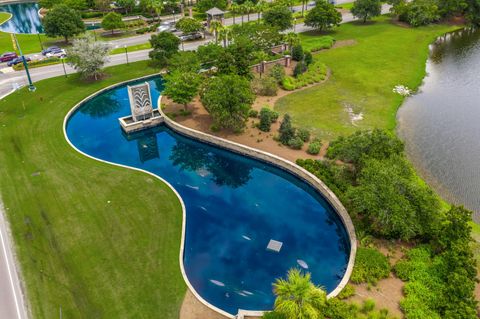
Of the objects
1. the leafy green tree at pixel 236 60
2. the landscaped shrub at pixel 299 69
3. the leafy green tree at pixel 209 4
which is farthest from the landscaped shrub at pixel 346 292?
the leafy green tree at pixel 209 4

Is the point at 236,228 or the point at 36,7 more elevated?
the point at 36,7

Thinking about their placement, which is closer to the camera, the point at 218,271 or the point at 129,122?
the point at 218,271

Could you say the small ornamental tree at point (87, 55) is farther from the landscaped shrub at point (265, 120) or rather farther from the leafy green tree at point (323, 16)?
the leafy green tree at point (323, 16)

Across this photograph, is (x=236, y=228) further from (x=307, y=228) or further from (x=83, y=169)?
(x=83, y=169)

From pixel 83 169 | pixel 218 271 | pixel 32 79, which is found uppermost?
pixel 32 79

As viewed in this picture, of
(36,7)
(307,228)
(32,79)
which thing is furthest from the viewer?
(36,7)

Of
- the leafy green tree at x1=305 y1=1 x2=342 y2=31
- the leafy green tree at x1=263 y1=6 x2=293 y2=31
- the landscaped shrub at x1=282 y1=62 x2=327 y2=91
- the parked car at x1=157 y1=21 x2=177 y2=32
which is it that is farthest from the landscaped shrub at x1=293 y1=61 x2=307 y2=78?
the parked car at x1=157 y1=21 x2=177 y2=32

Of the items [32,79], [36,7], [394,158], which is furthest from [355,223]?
[36,7]

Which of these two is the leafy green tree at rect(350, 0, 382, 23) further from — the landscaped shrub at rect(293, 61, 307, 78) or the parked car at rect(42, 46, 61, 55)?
the parked car at rect(42, 46, 61, 55)
